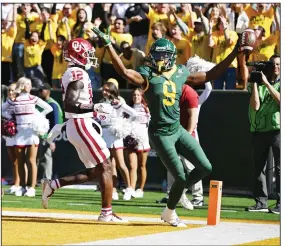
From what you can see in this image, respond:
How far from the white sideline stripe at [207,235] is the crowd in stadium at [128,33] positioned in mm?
5666

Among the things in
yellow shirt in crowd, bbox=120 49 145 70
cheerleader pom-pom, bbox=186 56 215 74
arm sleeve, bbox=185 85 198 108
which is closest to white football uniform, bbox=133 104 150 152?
yellow shirt in crowd, bbox=120 49 145 70

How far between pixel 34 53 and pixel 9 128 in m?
4.02

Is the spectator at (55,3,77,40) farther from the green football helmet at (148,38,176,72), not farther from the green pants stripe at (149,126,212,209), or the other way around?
the green pants stripe at (149,126,212,209)

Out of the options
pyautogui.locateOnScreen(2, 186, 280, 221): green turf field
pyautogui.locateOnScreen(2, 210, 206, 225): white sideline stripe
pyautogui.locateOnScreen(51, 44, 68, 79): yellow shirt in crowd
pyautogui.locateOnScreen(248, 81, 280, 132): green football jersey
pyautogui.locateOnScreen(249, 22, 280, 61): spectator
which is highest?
pyautogui.locateOnScreen(249, 22, 280, 61): spectator

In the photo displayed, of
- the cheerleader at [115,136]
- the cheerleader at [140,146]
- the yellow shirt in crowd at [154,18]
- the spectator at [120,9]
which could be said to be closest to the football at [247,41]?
the cheerleader at [115,136]

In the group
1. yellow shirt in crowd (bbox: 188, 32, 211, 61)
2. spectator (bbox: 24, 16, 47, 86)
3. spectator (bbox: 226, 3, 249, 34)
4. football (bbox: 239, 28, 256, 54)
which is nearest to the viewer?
football (bbox: 239, 28, 256, 54)

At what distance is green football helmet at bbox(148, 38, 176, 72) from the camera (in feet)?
37.0

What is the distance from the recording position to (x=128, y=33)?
19.8 metres

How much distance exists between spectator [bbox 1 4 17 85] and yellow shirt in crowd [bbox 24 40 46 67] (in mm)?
512

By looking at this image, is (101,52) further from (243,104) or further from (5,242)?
(5,242)

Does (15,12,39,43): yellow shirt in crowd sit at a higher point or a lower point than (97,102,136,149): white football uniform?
higher

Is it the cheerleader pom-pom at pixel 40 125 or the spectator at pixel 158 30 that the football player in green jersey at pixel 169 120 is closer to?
the cheerleader pom-pom at pixel 40 125
